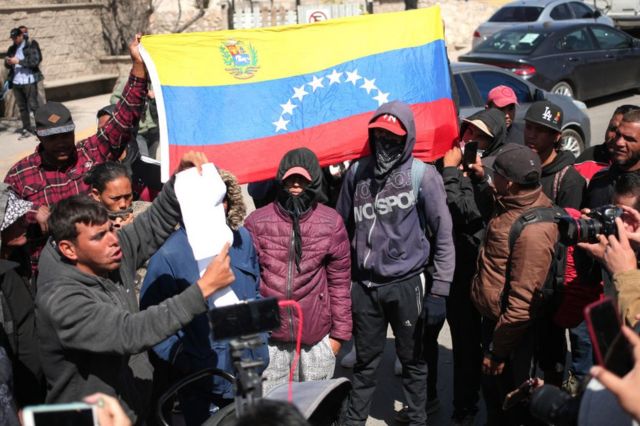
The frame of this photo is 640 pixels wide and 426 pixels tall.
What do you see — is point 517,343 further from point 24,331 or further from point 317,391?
point 24,331

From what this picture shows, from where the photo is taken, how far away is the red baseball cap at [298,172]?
4344 millimetres

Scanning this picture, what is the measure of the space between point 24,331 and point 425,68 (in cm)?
306

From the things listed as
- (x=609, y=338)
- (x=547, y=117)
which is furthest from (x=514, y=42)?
(x=609, y=338)

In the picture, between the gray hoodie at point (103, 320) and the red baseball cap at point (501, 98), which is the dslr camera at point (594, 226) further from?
the red baseball cap at point (501, 98)

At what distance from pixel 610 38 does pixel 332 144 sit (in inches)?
463

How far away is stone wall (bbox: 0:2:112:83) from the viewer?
1728 centimetres

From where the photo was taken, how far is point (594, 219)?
3.50 m

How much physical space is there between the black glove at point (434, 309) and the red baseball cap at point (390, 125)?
988 mm

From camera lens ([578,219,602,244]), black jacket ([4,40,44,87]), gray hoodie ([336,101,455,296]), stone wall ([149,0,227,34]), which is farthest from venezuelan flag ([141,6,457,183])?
stone wall ([149,0,227,34])

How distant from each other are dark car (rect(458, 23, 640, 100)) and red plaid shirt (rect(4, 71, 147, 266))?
9.28 m

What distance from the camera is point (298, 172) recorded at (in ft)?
14.2

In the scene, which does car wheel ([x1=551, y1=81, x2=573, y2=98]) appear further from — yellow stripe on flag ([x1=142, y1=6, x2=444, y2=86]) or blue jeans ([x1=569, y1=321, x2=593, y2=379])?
blue jeans ([x1=569, y1=321, x2=593, y2=379])

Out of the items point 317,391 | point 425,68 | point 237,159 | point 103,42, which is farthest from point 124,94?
point 103,42

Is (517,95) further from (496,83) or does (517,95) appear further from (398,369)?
(398,369)
